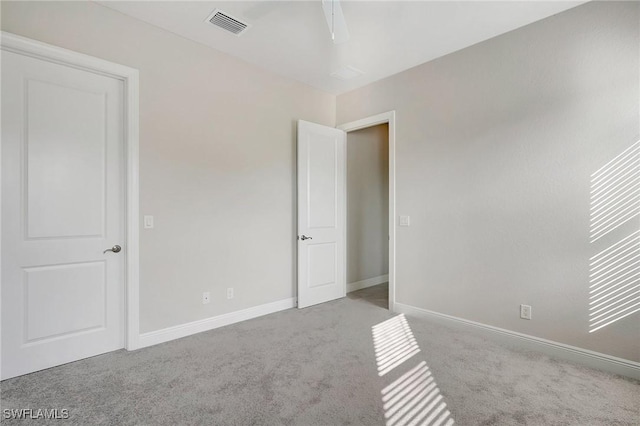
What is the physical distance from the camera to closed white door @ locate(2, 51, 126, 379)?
86.0 inches

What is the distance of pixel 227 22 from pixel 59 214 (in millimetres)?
2097

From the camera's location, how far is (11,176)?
2176mm

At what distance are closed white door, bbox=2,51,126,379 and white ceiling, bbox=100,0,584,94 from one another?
87cm

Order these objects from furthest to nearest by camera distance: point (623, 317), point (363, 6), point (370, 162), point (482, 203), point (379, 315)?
point (370, 162), point (379, 315), point (482, 203), point (363, 6), point (623, 317)

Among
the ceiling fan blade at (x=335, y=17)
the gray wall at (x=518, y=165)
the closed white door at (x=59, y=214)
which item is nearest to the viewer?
the ceiling fan blade at (x=335, y=17)

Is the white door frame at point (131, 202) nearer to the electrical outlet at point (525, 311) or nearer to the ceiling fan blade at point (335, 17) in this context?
the ceiling fan blade at point (335, 17)

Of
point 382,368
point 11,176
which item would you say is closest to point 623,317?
point 382,368

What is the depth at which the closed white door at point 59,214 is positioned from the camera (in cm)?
219

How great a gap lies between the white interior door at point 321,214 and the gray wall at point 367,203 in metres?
0.36

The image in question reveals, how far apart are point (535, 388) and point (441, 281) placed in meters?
1.31

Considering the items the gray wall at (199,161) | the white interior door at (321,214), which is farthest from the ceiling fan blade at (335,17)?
the white interior door at (321,214)

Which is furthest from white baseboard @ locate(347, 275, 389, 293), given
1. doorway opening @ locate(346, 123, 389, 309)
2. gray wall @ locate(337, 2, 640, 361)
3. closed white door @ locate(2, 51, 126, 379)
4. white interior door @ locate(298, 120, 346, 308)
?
closed white door @ locate(2, 51, 126, 379)

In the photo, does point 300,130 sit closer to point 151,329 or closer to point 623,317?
point 151,329

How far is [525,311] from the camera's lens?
2.71 m
